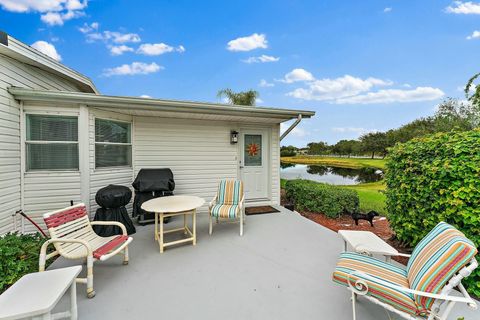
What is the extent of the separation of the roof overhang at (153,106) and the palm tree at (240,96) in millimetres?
7793

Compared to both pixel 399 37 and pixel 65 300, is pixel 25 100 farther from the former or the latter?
pixel 399 37

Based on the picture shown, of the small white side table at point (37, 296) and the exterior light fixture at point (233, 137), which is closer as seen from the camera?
the small white side table at point (37, 296)

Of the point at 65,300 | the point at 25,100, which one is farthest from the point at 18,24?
the point at 65,300

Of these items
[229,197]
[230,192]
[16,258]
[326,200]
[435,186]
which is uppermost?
[435,186]

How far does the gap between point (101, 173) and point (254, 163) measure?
3.83m

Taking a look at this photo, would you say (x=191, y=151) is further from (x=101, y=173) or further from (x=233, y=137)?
(x=101, y=173)

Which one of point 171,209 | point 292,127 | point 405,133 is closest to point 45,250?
point 171,209

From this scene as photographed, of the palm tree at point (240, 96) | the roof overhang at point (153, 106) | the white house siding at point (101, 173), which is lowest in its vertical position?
the white house siding at point (101, 173)

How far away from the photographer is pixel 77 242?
88.1 inches

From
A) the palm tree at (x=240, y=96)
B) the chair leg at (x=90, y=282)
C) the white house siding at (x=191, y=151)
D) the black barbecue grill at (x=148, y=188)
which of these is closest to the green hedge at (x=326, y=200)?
the white house siding at (x=191, y=151)

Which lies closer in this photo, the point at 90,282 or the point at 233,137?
the point at 90,282

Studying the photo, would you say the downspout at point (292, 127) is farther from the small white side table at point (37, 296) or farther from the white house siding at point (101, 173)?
the small white side table at point (37, 296)

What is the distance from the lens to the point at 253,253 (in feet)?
10.4

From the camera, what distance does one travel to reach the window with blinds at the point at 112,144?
4.30 m
